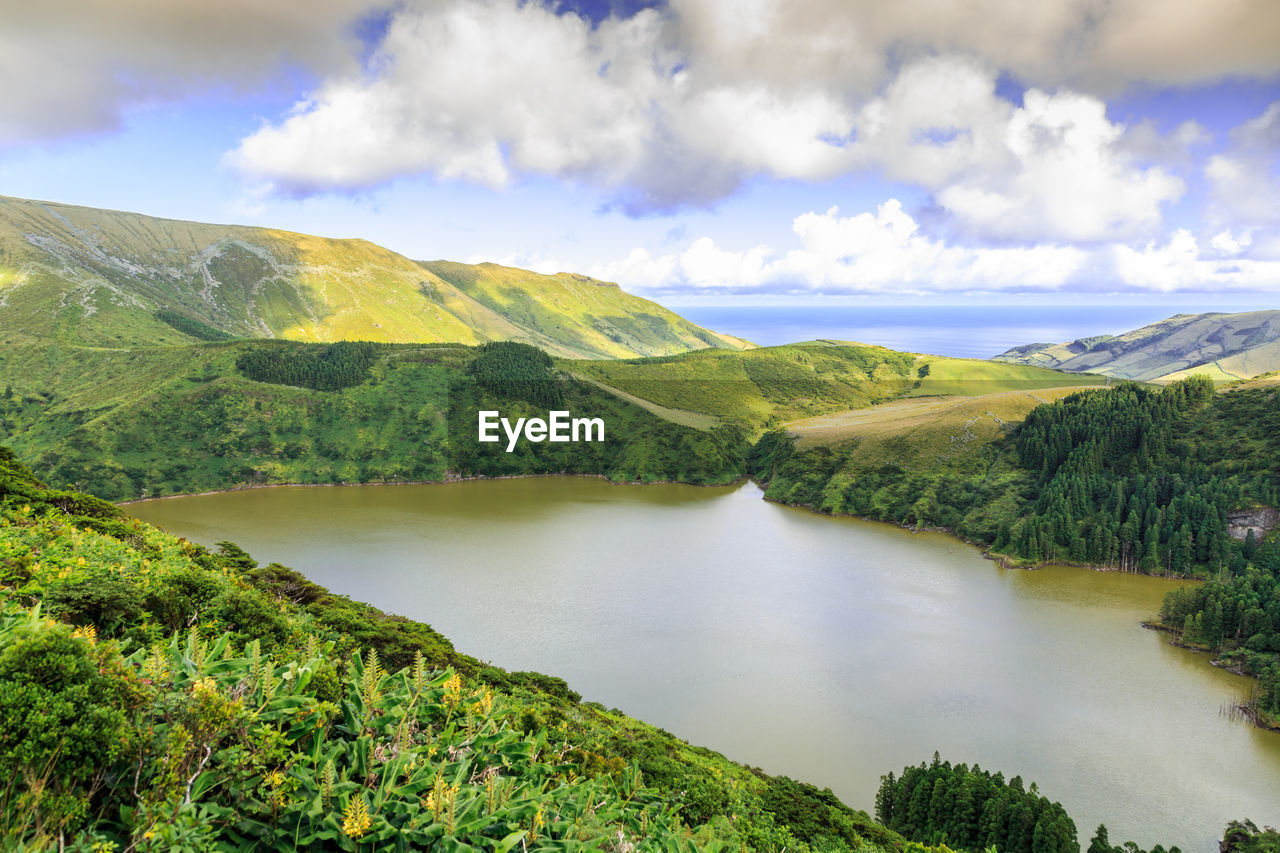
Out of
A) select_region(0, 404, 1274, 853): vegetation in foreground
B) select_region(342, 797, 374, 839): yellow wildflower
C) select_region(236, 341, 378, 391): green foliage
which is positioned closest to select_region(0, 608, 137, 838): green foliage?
select_region(0, 404, 1274, 853): vegetation in foreground

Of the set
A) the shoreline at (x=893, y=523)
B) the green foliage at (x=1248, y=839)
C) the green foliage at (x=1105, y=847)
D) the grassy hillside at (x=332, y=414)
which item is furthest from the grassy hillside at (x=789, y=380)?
the green foliage at (x=1105, y=847)

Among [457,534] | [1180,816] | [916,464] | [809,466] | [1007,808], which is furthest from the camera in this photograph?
[809,466]

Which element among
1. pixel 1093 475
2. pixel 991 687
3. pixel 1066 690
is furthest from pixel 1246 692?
pixel 1093 475

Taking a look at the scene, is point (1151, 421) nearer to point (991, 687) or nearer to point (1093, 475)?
point (1093, 475)

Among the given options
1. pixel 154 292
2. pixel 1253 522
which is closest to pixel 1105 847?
pixel 1253 522

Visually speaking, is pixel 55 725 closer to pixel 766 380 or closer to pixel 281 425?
pixel 281 425

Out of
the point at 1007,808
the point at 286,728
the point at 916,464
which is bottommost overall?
the point at 1007,808
